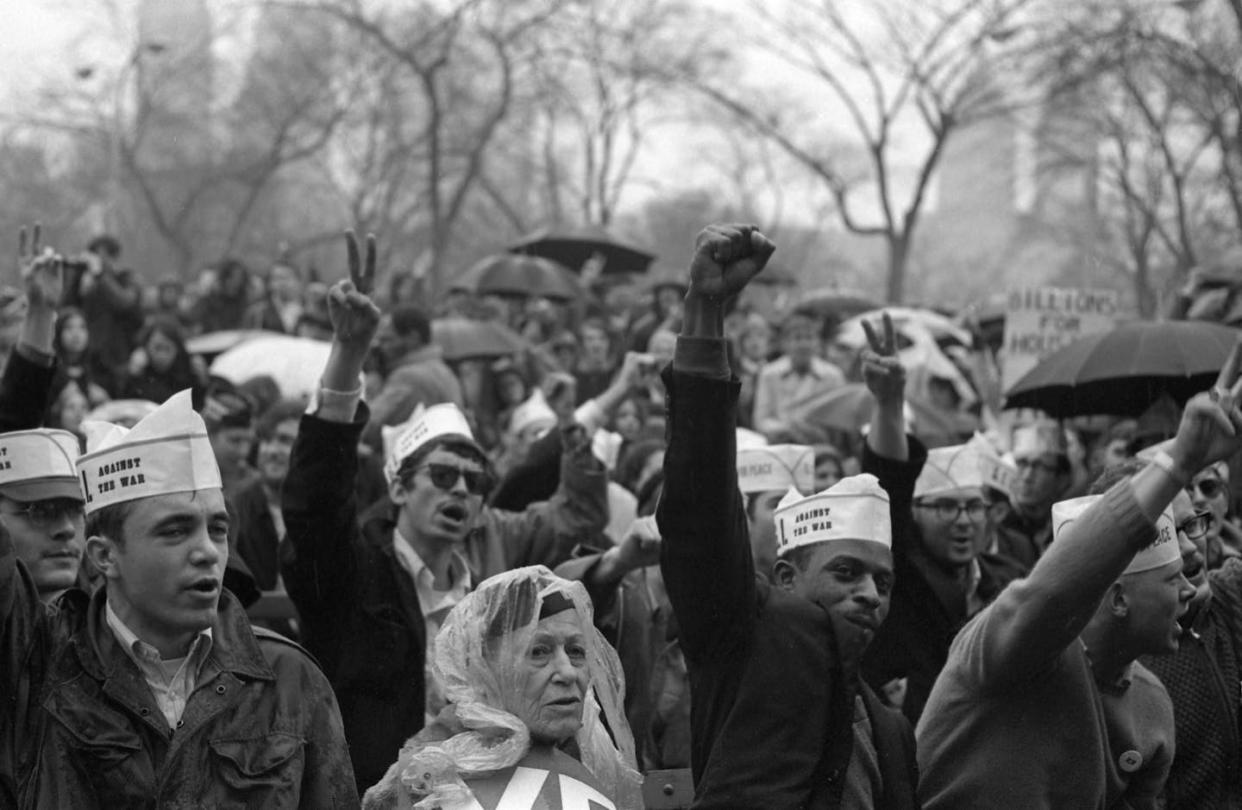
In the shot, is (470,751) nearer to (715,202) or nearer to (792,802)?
(792,802)

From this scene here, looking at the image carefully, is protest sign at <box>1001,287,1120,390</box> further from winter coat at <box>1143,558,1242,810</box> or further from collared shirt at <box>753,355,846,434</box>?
winter coat at <box>1143,558,1242,810</box>

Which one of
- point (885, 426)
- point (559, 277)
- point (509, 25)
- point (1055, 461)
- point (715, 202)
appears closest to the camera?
point (885, 426)

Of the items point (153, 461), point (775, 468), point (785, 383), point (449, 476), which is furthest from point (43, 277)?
point (785, 383)

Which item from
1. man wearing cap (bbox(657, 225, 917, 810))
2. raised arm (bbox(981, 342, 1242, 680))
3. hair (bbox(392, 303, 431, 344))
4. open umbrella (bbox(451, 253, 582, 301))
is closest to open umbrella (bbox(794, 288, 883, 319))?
open umbrella (bbox(451, 253, 582, 301))

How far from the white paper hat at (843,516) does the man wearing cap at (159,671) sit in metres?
1.46

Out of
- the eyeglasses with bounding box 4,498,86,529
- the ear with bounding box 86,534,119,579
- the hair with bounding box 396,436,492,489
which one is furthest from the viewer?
the hair with bounding box 396,436,492,489

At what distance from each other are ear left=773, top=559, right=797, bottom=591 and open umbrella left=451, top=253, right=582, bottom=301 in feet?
36.1

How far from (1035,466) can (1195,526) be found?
3510 mm

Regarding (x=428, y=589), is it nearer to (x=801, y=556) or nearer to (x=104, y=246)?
(x=801, y=556)

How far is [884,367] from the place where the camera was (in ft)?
19.7

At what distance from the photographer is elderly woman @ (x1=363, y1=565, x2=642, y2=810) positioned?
422cm

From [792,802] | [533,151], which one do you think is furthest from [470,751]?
[533,151]

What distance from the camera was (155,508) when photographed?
4.34 meters

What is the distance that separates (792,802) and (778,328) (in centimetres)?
1272
